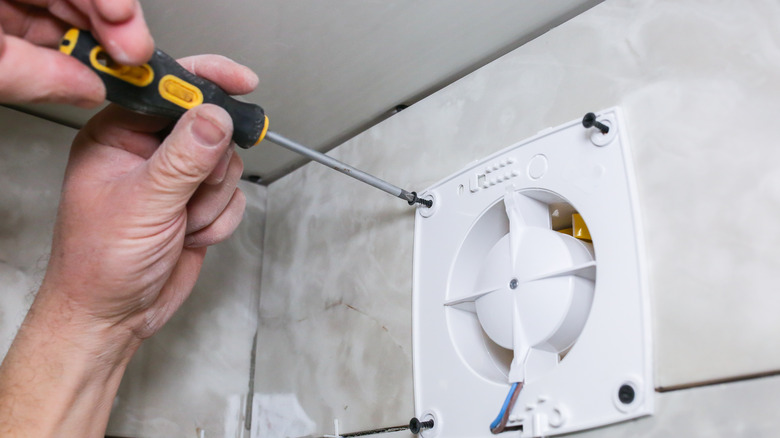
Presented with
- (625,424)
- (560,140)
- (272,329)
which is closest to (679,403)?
(625,424)

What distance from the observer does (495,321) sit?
85 centimetres

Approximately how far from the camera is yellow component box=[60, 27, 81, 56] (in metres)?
0.56

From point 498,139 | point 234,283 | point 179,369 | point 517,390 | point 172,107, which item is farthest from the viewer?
point 234,283

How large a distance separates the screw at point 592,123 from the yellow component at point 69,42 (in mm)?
571

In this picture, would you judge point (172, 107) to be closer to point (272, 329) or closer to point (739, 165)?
point (739, 165)

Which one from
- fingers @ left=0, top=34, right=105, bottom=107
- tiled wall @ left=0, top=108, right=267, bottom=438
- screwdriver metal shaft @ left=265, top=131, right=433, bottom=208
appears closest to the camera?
fingers @ left=0, top=34, right=105, bottom=107

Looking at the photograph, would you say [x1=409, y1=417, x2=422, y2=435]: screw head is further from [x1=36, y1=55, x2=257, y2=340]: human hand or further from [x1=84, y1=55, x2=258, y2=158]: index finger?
[x1=84, y1=55, x2=258, y2=158]: index finger

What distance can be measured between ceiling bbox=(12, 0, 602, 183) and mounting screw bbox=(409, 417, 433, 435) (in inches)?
22.1

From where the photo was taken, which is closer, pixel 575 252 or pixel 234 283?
pixel 575 252

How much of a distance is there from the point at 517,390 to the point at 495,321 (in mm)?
104

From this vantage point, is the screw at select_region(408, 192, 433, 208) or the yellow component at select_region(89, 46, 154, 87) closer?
the yellow component at select_region(89, 46, 154, 87)

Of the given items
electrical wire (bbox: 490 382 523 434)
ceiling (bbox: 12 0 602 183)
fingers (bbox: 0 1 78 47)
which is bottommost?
electrical wire (bbox: 490 382 523 434)

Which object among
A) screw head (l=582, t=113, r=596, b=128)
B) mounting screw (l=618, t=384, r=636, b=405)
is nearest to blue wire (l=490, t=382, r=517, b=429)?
mounting screw (l=618, t=384, r=636, b=405)

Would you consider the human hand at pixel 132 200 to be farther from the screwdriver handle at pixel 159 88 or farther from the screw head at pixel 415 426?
the screw head at pixel 415 426
